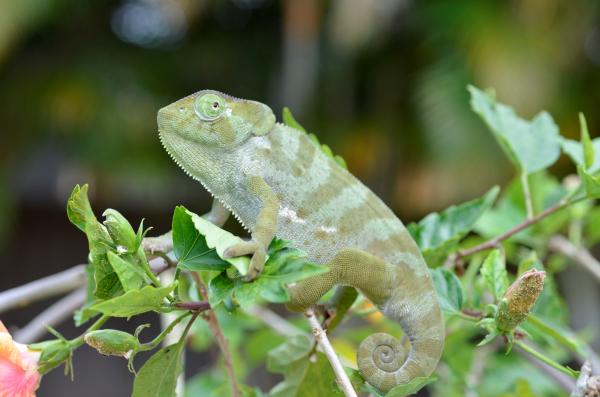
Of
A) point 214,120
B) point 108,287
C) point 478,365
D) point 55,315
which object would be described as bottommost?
point 478,365

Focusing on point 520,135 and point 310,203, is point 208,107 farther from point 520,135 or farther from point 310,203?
point 520,135

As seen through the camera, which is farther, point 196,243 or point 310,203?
point 310,203

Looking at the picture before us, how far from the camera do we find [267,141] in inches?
33.1

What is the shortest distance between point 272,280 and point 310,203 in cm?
21

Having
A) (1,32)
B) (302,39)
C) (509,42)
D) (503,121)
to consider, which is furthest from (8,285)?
(503,121)

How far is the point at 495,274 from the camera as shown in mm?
804

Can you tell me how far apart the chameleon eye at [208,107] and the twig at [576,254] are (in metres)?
0.62

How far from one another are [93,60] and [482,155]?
13.1 feet

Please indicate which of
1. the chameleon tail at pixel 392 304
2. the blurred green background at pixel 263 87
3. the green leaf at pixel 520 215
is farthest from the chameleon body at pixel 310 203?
the blurred green background at pixel 263 87

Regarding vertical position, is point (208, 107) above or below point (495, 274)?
above

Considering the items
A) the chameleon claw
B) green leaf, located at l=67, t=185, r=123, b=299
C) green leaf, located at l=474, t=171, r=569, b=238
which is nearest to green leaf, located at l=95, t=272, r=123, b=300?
green leaf, located at l=67, t=185, r=123, b=299

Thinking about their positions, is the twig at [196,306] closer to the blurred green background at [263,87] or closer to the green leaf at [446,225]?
the green leaf at [446,225]

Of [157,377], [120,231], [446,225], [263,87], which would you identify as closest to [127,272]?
[120,231]

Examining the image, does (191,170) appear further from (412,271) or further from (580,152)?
(580,152)
